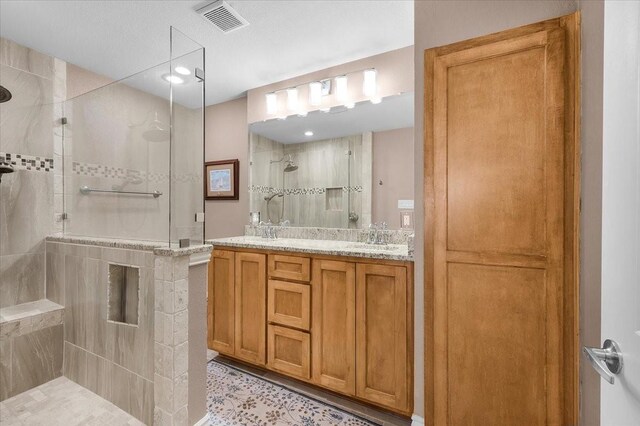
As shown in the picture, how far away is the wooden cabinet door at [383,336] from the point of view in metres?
1.67

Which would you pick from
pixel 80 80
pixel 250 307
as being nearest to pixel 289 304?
pixel 250 307

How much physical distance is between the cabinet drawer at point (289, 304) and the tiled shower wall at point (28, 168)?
66.9 inches

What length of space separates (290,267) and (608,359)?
1.65 metres

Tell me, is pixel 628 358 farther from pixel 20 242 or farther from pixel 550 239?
pixel 20 242

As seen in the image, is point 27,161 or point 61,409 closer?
point 61,409

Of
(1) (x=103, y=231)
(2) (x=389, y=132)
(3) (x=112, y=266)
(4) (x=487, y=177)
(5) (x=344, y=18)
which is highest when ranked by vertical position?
(5) (x=344, y=18)

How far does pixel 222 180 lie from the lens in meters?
3.14

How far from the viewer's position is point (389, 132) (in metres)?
2.21

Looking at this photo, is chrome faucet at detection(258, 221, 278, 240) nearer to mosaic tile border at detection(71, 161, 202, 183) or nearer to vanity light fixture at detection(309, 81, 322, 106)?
mosaic tile border at detection(71, 161, 202, 183)

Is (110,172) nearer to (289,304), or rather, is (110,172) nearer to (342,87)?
(289,304)

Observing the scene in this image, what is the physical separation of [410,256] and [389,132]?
3.37 feet

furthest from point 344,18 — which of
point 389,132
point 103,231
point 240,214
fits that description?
point 103,231

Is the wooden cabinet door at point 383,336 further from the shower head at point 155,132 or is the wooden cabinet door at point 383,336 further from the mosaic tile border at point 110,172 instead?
the shower head at point 155,132

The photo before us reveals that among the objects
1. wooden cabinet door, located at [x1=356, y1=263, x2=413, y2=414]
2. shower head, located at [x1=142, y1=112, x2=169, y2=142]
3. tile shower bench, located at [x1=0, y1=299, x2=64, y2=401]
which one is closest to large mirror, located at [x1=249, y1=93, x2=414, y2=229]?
wooden cabinet door, located at [x1=356, y1=263, x2=413, y2=414]
